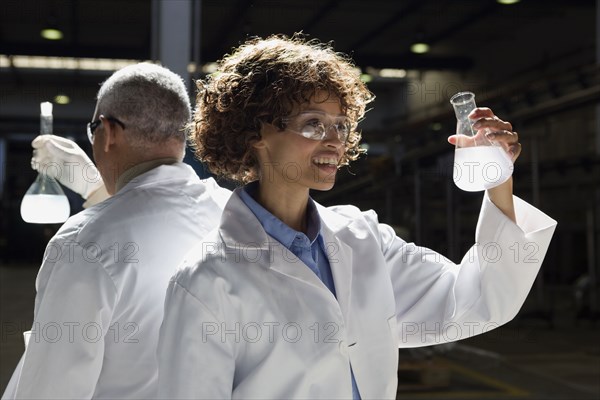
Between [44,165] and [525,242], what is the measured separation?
126 centimetres

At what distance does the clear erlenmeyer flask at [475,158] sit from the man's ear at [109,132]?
0.73m

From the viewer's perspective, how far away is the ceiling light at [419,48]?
715cm

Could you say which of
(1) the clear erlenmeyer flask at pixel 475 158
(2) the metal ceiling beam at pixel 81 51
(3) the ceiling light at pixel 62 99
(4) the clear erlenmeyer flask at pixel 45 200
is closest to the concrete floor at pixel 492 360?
(3) the ceiling light at pixel 62 99

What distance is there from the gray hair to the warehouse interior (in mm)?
815

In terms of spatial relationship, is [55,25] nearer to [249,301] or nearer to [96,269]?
[96,269]

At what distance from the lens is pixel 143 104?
1617 mm

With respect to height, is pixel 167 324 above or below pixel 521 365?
above

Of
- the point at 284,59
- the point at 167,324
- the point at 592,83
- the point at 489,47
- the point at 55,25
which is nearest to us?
the point at 167,324

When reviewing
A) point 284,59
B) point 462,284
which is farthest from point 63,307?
point 462,284

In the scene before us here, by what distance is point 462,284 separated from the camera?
145 centimetres

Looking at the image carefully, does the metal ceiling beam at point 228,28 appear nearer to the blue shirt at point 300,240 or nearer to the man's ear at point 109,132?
the man's ear at point 109,132

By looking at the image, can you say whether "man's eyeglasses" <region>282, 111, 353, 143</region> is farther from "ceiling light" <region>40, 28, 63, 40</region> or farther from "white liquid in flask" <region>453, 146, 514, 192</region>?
"ceiling light" <region>40, 28, 63, 40</region>

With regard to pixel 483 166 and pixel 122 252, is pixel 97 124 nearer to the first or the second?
pixel 122 252

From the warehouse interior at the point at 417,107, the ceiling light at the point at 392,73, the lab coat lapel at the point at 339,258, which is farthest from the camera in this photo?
the ceiling light at the point at 392,73
